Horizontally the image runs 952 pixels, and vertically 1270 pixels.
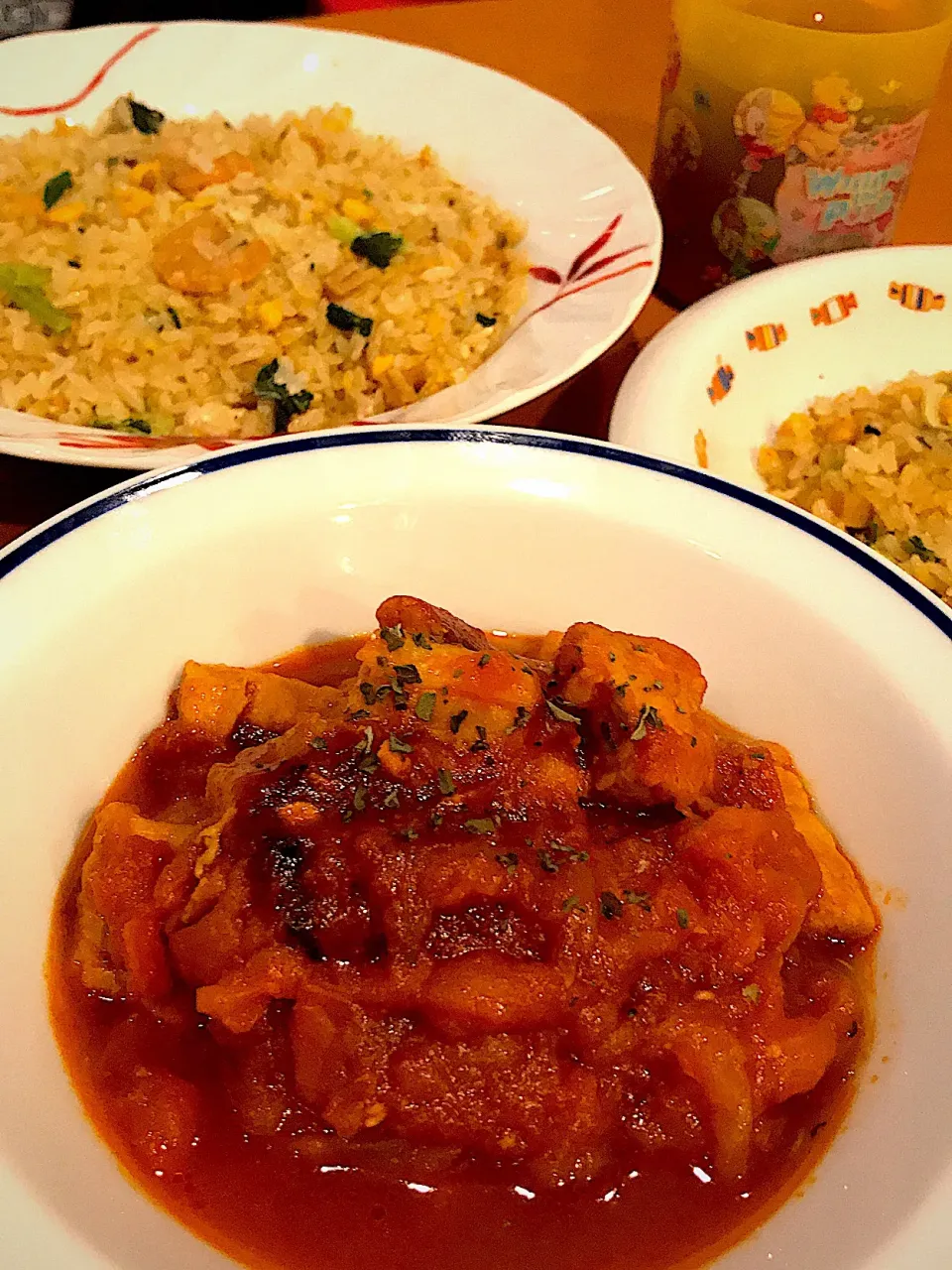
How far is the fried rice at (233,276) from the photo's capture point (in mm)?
2527

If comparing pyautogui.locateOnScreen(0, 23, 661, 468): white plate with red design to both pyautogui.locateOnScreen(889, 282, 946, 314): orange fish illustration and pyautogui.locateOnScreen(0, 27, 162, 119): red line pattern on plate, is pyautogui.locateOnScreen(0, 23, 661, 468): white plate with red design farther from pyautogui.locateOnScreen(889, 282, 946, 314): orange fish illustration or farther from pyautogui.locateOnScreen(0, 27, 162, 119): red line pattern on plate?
pyautogui.locateOnScreen(889, 282, 946, 314): orange fish illustration

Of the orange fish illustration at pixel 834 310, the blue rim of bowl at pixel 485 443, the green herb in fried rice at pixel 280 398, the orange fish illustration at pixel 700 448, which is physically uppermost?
the blue rim of bowl at pixel 485 443

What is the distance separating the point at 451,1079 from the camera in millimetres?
1199

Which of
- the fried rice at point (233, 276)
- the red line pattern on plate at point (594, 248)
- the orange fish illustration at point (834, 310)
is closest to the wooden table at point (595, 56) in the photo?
the red line pattern on plate at point (594, 248)

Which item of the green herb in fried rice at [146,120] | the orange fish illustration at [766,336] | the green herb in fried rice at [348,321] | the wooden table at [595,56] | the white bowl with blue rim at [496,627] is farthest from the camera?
the wooden table at [595,56]

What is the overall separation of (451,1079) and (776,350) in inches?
72.6

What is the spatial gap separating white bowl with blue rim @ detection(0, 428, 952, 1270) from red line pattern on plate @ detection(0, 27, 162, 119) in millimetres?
2209

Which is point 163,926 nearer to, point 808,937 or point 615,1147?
point 615,1147

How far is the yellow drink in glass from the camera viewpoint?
2.46 metres

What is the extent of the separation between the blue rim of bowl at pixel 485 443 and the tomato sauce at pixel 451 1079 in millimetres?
440

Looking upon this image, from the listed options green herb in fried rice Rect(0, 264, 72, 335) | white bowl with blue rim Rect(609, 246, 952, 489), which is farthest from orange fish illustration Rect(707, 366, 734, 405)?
green herb in fried rice Rect(0, 264, 72, 335)

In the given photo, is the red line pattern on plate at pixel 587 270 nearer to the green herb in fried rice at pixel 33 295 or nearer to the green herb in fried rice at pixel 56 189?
the green herb in fried rice at pixel 33 295

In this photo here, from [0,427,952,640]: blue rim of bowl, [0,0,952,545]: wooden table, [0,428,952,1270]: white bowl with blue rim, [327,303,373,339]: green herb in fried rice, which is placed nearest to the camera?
[0,428,952,1270]: white bowl with blue rim

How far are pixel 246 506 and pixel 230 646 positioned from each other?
217 millimetres
